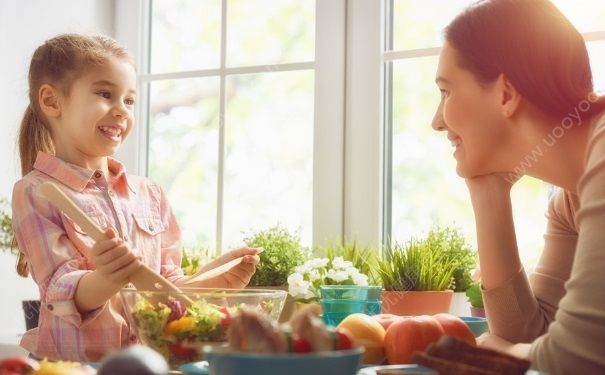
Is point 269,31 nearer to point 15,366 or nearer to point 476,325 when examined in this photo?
point 476,325

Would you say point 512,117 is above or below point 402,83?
below

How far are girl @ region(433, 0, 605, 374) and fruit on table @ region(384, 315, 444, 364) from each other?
11 cm

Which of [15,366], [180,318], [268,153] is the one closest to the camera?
[15,366]

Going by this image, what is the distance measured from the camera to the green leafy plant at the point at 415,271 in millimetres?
1694

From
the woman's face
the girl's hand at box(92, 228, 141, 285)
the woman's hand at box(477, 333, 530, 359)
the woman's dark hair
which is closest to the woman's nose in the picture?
the woman's face

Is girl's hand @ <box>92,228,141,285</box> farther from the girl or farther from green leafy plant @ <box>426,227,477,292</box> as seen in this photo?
green leafy plant @ <box>426,227,477,292</box>

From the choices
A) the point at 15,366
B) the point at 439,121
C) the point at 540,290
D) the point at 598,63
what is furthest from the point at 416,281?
the point at 15,366

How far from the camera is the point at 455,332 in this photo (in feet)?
3.49

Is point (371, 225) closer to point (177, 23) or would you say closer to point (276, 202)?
point (276, 202)

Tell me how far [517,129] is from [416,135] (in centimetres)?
83

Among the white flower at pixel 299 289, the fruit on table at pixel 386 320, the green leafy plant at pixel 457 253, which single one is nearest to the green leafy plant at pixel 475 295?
the green leafy plant at pixel 457 253

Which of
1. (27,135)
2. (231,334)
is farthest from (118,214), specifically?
(231,334)

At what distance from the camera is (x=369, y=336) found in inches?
42.4

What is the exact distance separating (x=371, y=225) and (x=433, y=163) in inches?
9.3
